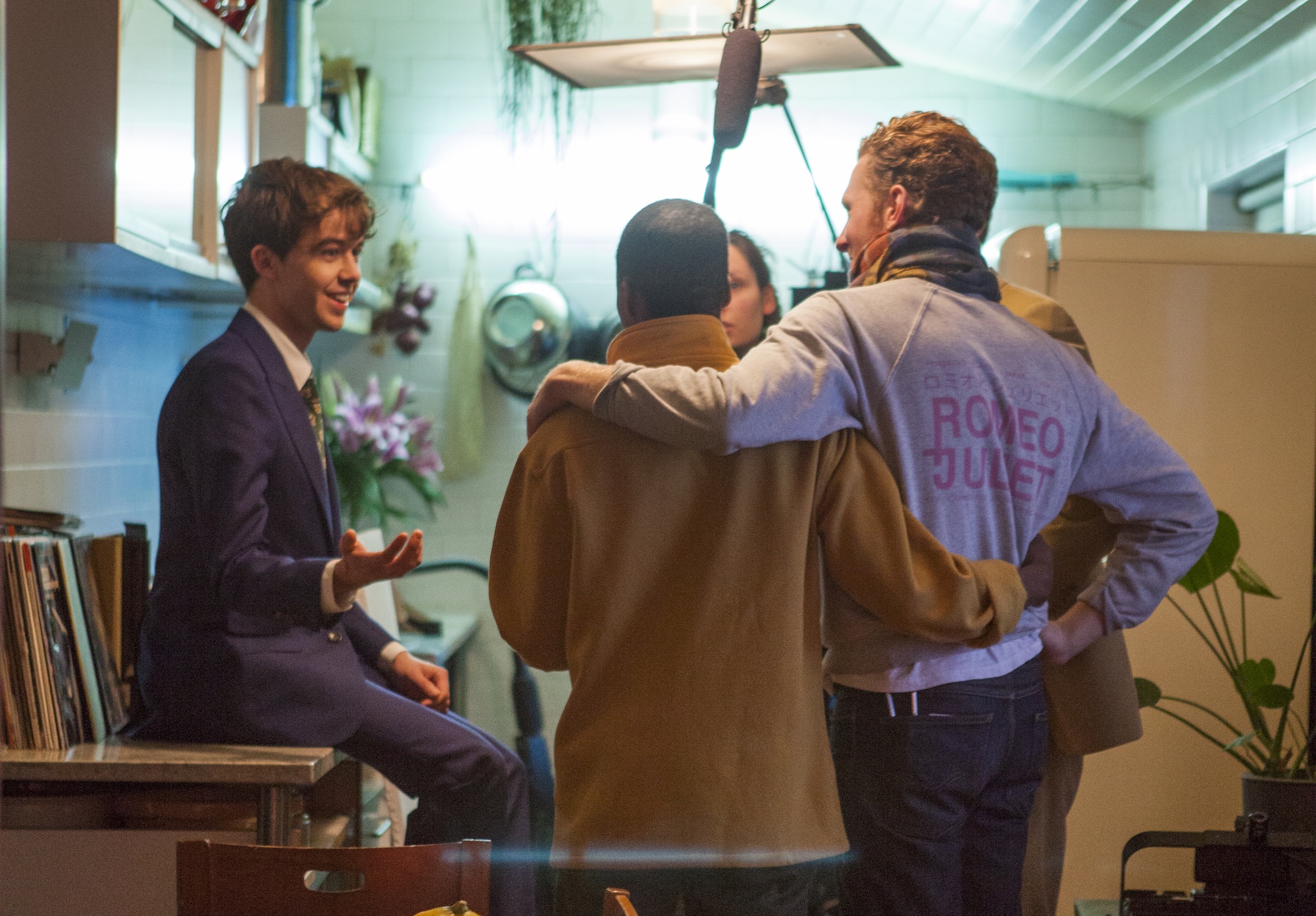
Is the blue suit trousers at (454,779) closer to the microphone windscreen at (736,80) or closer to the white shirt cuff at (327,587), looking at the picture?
the white shirt cuff at (327,587)

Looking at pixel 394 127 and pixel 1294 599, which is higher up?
pixel 394 127

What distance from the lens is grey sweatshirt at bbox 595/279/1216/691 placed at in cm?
128

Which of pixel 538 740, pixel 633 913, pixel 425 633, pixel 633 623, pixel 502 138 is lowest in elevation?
pixel 538 740

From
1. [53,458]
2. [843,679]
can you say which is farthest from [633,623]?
[53,458]

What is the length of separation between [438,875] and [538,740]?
2390mm

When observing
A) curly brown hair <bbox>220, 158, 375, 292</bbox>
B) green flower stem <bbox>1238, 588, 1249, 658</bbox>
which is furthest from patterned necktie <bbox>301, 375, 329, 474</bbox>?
green flower stem <bbox>1238, 588, 1249, 658</bbox>

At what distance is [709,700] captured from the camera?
1229mm

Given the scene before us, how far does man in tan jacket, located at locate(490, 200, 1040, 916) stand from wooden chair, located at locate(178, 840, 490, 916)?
164mm

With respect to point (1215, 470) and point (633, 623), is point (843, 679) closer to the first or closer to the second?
point (633, 623)

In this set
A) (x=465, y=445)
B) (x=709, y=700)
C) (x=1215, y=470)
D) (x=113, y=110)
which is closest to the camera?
(x=709, y=700)

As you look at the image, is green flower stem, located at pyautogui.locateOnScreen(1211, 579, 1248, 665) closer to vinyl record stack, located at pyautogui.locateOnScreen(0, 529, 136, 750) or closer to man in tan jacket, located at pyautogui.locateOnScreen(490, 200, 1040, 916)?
man in tan jacket, located at pyautogui.locateOnScreen(490, 200, 1040, 916)

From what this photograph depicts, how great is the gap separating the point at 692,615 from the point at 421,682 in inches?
36.8

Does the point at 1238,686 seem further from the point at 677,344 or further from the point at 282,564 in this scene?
the point at 282,564

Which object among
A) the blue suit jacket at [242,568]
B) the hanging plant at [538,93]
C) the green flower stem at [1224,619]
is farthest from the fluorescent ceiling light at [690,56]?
the hanging plant at [538,93]
